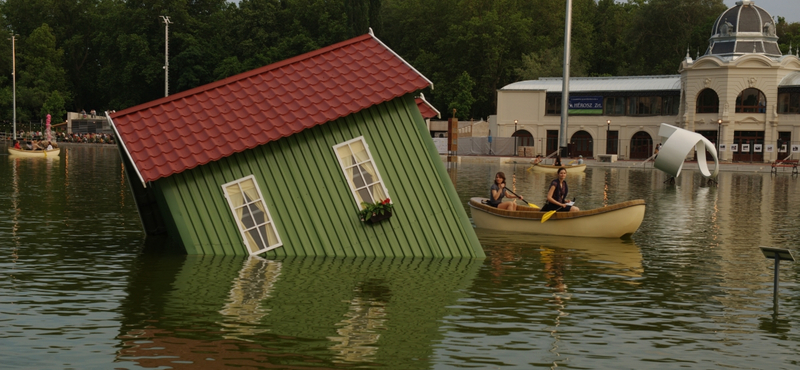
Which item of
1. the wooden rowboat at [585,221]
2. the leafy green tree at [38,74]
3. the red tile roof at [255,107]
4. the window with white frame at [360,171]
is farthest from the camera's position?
the leafy green tree at [38,74]

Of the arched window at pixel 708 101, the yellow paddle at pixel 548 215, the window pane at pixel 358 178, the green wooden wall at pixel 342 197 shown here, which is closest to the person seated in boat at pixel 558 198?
the yellow paddle at pixel 548 215

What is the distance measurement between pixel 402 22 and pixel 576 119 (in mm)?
41070

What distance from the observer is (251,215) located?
18016 mm

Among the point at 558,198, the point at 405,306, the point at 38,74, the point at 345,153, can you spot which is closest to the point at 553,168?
the point at 558,198

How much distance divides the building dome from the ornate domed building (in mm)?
87

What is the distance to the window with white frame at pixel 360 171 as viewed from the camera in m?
18.1

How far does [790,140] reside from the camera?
77.2 meters

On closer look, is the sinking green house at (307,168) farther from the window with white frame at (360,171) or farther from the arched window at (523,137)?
the arched window at (523,137)

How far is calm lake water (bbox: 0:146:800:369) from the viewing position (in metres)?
11.5

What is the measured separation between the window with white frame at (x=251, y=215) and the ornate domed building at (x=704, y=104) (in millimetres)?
66497

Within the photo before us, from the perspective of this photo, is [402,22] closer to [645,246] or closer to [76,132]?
[76,132]

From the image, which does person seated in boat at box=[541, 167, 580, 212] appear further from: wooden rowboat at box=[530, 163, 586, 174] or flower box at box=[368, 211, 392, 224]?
wooden rowboat at box=[530, 163, 586, 174]

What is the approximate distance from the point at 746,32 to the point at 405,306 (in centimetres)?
7262

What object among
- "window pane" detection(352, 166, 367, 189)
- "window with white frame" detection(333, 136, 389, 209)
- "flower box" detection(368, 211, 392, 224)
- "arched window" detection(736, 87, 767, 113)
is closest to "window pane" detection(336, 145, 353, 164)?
"window with white frame" detection(333, 136, 389, 209)
